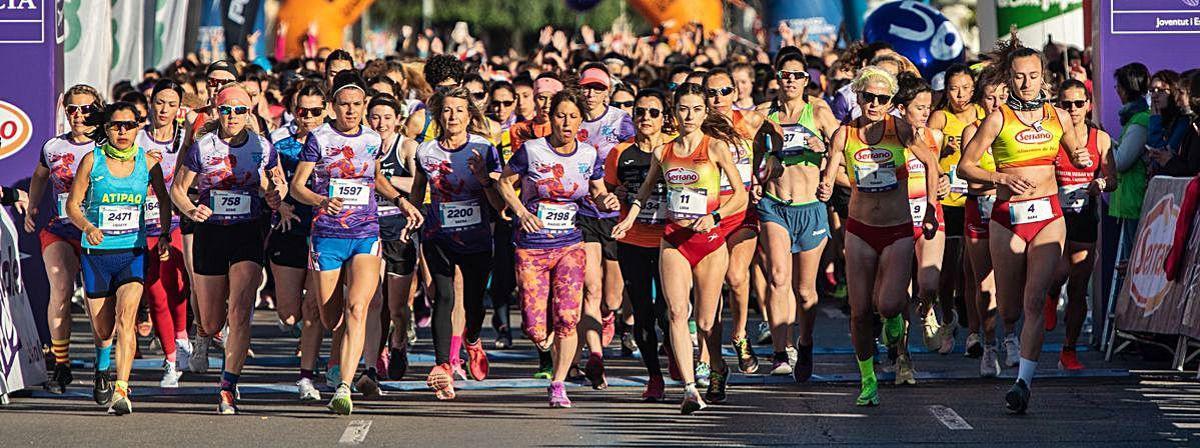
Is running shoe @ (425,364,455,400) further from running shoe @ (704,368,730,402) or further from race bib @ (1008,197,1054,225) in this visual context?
race bib @ (1008,197,1054,225)

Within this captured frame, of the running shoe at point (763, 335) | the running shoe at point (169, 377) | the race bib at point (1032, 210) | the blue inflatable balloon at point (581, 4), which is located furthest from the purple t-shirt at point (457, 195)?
the blue inflatable balloon at point (581, 4)

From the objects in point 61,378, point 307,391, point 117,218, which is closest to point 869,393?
point 307,391

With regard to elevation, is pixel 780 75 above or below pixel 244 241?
above

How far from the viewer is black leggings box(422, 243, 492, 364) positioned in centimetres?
1170

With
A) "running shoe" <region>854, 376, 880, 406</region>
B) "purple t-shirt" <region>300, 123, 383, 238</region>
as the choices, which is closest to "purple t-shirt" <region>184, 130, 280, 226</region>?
"purple t-shirt" <region>300, 123, 383, 238</region>

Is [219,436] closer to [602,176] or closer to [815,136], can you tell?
[602,176]

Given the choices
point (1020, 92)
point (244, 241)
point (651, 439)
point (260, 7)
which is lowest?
point (651, 439)

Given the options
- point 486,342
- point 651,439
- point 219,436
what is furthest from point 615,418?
point 486,342

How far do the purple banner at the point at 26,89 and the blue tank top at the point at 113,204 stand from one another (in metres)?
1.94

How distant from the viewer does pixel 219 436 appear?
9.91m

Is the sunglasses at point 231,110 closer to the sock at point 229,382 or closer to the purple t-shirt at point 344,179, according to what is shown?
the purple t-shirt at point 344,179

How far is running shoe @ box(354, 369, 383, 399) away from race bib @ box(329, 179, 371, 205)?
1096mm

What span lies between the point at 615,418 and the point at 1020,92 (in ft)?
8.78

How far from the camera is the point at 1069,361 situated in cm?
1234
